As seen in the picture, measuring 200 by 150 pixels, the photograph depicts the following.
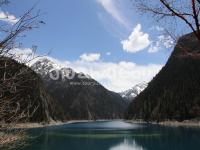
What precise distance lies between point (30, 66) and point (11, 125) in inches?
51.4

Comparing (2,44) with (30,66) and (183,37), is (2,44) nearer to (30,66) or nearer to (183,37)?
(30,66)

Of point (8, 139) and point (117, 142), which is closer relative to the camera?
point (8, 139)

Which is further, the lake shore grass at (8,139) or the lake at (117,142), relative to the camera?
the lake at (117,142)

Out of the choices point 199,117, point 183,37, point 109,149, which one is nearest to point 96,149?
point 109,149

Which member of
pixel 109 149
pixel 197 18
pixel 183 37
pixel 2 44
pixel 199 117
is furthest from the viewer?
pixel 199 117

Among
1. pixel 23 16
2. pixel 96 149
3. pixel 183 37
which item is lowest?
pixel 96 149

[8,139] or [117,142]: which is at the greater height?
[8,139]

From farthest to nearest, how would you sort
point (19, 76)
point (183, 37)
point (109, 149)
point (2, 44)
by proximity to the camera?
point (109, 149), point (183, 37), point (19, 76), point (2, 44)

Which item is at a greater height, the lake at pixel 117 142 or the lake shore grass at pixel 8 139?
the lake shore grass at pixel 8 139

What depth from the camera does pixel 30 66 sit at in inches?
262

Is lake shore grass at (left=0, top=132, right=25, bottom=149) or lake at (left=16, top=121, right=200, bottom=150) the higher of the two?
lake shore grass at (left=0, top=132, right=25, bottom=149)

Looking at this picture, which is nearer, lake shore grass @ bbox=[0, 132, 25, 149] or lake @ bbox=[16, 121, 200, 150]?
lake shore grass @ bbox=[0, 132, 25, 149]

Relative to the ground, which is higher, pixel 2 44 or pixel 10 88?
pixel 2 44

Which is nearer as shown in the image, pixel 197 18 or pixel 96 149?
pixel 197 18
